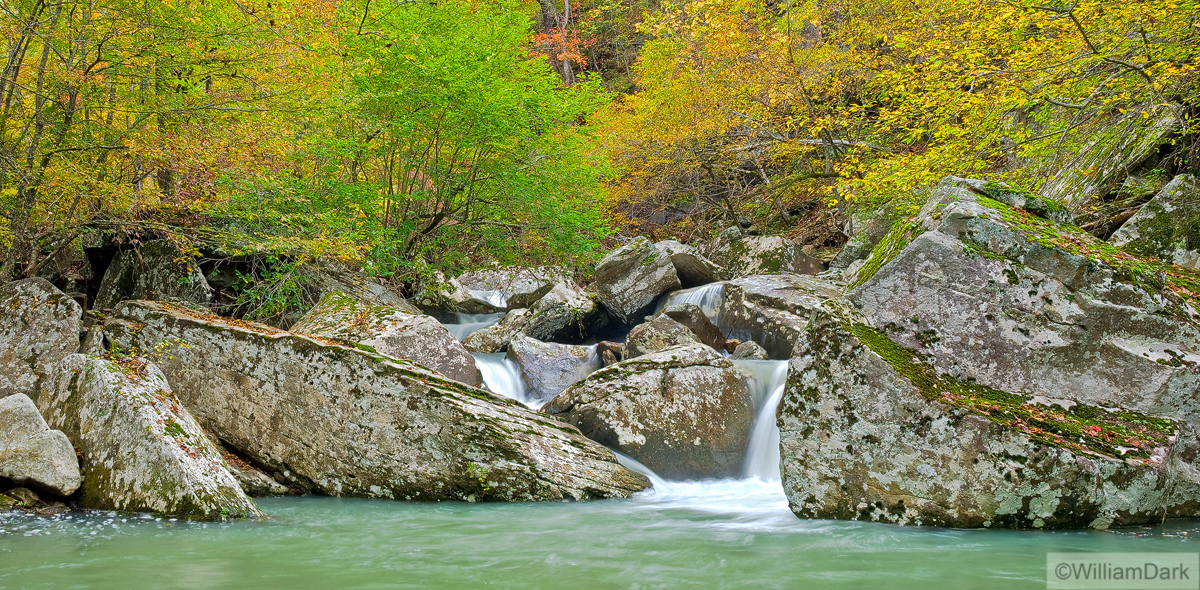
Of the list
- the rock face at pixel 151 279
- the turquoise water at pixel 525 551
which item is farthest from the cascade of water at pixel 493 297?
the turquoise water at pixel 525 551

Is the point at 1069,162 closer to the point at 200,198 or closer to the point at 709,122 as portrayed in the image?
the point at 709,122

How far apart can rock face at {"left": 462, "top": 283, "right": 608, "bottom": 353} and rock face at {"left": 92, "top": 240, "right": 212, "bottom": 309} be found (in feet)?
14.5

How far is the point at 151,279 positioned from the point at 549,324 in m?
6.58

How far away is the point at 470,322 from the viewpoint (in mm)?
15375

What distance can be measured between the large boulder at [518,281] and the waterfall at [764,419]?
640cm

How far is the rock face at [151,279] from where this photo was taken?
1095cm

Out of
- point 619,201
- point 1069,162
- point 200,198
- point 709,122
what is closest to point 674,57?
point 709,122

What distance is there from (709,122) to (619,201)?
5256mm

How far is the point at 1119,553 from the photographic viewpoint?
4.23 meters

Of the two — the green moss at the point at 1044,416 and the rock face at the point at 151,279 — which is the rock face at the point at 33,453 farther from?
the green moss at the point at 1044,416

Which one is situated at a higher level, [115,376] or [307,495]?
[115,376]

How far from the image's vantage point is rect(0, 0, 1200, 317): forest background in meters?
8.40

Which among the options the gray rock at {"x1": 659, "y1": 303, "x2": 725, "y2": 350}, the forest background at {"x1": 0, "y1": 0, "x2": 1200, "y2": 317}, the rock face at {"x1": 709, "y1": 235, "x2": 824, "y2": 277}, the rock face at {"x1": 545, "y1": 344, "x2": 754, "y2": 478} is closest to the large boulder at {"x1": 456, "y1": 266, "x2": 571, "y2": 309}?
the forest background at {"x1": 0, "y1": 0, "x2": 1200, "y2": 317}

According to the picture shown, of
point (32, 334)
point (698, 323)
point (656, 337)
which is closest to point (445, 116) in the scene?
point (656, 337)
